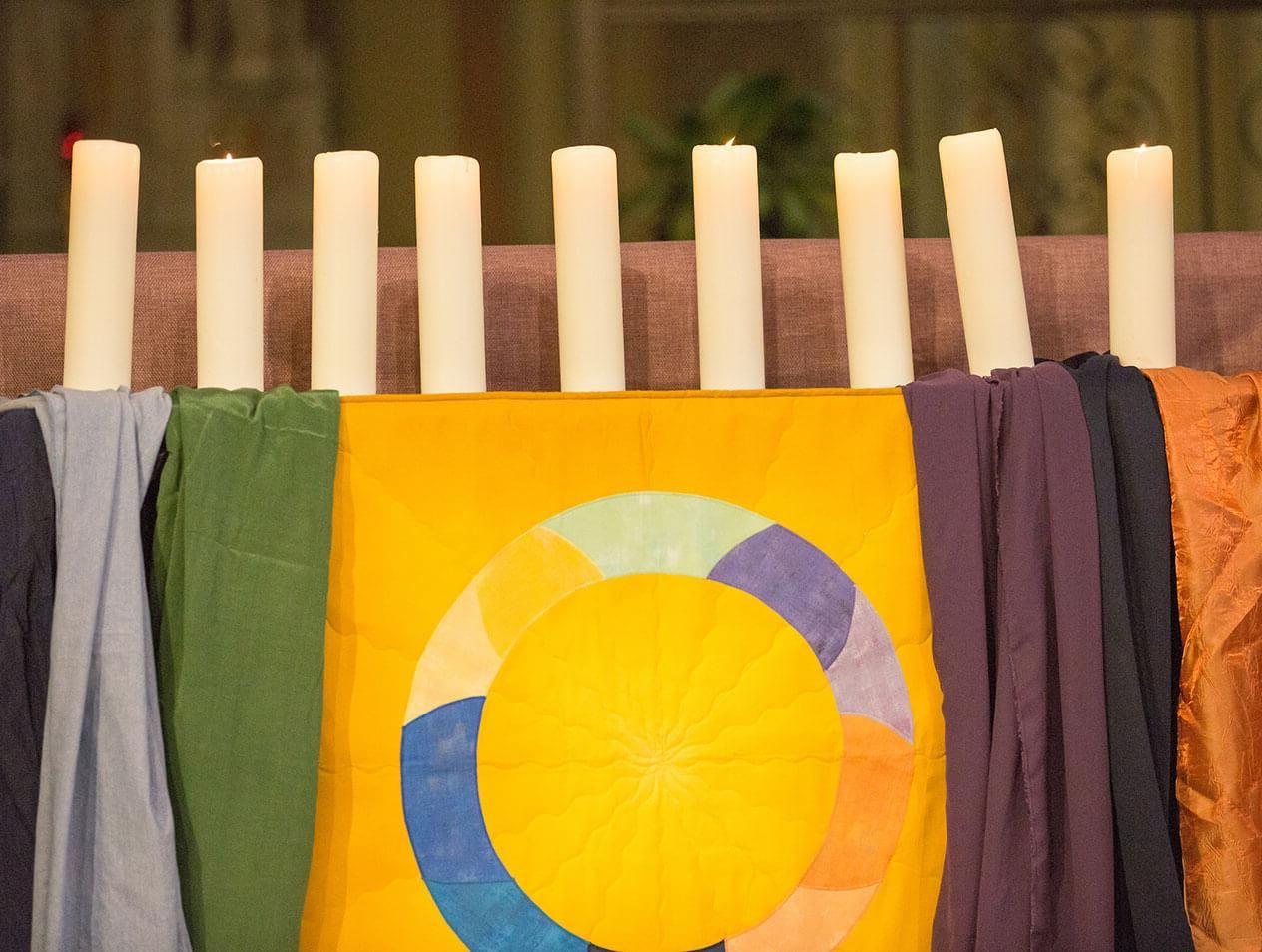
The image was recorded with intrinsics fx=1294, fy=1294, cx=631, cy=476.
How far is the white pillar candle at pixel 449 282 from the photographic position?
102cm

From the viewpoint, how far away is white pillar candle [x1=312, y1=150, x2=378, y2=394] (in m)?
1.01

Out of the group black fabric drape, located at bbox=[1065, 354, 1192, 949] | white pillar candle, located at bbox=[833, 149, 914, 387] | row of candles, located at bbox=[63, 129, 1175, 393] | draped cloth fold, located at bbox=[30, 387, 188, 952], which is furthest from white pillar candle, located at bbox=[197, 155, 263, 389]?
black fabric drape, located at bbox=[1065, 354, 1192, 949]

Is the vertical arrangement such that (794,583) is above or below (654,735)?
above

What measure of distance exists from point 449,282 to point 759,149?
2.30ft

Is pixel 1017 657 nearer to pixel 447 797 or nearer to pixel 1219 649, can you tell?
pixel 1219 649

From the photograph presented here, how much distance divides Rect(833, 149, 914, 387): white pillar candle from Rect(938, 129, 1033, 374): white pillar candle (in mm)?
53

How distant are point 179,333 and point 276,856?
0.54 meters

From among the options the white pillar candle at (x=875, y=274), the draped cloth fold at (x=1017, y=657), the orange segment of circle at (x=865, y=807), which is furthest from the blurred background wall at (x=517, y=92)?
the orange segment of circle at (x=865, y=807)

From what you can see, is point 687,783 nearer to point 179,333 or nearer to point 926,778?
point 926,778

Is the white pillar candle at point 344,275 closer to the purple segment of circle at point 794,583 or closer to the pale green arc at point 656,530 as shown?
the pale green arc at point 656,530

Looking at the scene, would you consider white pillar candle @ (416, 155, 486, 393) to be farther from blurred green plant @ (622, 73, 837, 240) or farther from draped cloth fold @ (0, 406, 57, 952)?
blurred green plant @ (622, 73, 837, 240)

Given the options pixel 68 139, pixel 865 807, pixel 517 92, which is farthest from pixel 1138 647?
pixel 68 139

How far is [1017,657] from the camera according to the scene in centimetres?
94

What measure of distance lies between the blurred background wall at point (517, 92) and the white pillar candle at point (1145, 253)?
22.2 inches
